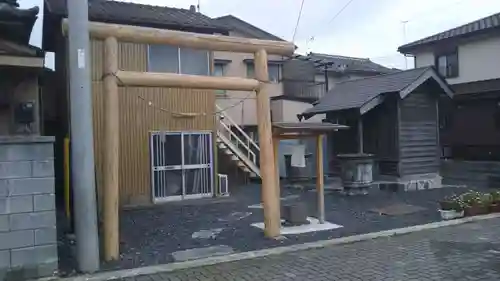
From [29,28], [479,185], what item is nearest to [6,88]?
[29,28]

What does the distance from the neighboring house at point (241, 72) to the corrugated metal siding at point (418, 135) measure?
7007 mm

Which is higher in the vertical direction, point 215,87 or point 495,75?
point 495,75

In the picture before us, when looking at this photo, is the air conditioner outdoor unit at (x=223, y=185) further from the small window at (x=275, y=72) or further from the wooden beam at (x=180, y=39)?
the small window at (x=275, y=72)

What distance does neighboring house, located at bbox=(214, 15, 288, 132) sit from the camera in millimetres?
21688

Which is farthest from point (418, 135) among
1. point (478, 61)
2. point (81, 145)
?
point (81, 145)

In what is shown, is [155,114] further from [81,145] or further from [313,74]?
[313,74]

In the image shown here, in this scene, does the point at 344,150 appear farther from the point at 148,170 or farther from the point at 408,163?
the point at 148,170

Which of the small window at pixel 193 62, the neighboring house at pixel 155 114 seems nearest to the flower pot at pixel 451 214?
the neighboring house at pixel 155 114

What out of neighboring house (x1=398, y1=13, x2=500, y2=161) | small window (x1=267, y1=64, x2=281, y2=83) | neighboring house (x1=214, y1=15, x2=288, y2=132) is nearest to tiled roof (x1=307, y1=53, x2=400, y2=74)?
small window (x1=267, y1=64, x2=281, y2=83)

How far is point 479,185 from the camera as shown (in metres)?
15.1

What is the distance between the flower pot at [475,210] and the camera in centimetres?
962

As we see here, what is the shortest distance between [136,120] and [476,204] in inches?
357

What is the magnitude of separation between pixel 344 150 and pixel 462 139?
6.58 metres

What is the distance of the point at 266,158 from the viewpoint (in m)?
7.98
